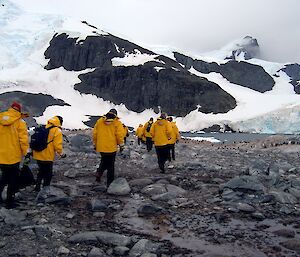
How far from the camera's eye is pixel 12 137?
752cm

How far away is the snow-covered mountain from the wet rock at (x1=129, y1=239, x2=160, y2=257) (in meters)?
96.8

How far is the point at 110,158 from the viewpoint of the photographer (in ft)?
33.1

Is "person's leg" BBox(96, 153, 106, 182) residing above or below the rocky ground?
above

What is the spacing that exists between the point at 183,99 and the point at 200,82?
821 cm

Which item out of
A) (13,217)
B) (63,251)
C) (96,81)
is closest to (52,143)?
(13,217)

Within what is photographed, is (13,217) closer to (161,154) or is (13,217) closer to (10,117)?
(10,117)

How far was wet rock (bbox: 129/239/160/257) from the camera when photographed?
233 inches

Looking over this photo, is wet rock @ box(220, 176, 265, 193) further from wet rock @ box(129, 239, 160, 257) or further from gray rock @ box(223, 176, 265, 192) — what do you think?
wet rock @ box(129, 239, 160, 257)

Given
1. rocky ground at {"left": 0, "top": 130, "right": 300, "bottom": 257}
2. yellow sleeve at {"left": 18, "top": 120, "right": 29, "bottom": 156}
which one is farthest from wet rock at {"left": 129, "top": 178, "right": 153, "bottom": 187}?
yellow sleeve at {"left": 18, "top": 120, "right": 29, "bottom": 156}

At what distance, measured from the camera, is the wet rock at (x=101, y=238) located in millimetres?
6242

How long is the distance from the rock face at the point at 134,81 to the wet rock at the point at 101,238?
4605 inches

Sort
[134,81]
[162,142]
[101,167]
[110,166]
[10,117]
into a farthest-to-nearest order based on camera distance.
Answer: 1. [134,81]
2. [162,142]
3. [101,167]
4. [110,166]
5. [10,117]

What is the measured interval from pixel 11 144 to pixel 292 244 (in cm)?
494

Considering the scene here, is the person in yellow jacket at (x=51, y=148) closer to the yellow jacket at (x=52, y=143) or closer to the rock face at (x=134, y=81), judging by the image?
the yellow jacket at (x=52, y=143)
